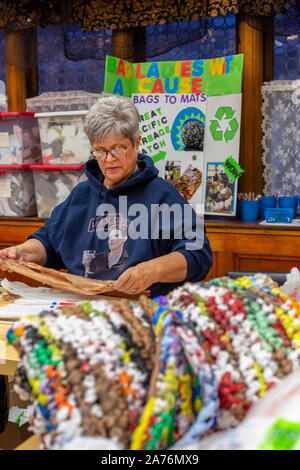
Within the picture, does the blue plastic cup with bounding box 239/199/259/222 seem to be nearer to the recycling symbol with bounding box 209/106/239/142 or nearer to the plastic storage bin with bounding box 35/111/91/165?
the recycling symbol with bounding box 209/106/239/142

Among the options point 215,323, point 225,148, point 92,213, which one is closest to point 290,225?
point 225,148

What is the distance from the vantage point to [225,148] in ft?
11.6

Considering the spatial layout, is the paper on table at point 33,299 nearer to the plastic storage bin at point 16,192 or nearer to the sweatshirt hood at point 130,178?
the sweatshirt hood at point 130,178

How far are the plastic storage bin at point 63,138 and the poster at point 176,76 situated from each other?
Answer: 1.15 ft

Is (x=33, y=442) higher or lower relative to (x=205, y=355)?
lower

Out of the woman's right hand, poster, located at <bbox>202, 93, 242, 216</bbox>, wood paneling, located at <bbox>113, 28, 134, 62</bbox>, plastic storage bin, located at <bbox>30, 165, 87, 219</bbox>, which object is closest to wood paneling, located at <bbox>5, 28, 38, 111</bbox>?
wood paneling, located at <bbox>113, 28, 134, 62</bbox>

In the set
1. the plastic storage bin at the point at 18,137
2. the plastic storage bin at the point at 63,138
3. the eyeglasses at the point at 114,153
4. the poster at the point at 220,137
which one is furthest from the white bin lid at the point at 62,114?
the eyeglasses at the point at 114,153

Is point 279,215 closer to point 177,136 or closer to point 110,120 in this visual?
point 177,136

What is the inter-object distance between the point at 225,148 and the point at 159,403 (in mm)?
3002

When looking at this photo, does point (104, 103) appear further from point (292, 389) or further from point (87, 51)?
point (87, 51)

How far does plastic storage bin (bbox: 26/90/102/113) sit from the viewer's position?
3664 millimetres

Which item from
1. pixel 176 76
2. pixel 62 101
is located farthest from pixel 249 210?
pixel 62 101

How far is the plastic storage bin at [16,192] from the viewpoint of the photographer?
12.5 feet

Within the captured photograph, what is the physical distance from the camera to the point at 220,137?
3539mm
